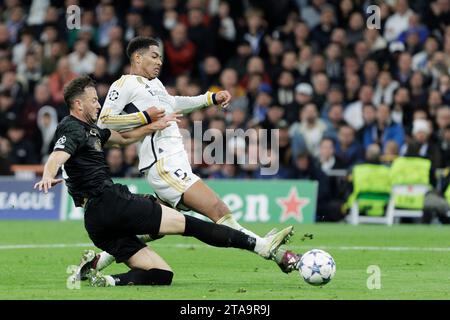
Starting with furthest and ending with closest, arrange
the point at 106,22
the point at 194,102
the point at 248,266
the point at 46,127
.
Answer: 1. the point at 106,22
2. the point at 46,127
3. the point at 248,266
4. the point at 194,102

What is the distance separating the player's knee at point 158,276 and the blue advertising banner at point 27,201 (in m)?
11.6

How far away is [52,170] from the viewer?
33.1 ft

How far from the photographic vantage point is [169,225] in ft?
35.1

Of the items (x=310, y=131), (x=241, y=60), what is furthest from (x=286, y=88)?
(x=310, y=131)

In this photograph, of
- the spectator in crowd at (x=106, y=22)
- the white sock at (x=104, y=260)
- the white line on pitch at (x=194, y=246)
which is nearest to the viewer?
the white sock at (x=104, y=260)

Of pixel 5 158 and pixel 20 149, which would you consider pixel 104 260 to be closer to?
pixel 5 158

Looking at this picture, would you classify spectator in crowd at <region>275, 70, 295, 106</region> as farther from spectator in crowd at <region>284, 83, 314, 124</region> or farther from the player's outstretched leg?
the player's outstretched leg

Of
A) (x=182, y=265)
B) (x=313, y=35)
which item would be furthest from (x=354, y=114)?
(x=182, y=265)

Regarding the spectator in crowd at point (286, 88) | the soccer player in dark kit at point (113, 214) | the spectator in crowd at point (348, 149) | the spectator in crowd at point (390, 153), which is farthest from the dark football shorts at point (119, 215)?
the spectator in crowd at point (286, 88)

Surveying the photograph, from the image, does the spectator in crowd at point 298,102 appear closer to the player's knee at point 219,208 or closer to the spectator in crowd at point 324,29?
the spectator in crowd at point 324,29

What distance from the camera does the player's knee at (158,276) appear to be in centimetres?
1101

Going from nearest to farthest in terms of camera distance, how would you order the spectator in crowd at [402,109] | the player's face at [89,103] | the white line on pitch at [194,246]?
the player's face at [89,103]
the white line on pitch at [194,246]
the spectator in crowd at [402,109]

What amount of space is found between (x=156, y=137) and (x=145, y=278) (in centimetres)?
168

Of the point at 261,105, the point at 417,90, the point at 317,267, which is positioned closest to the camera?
the point at 317,267
